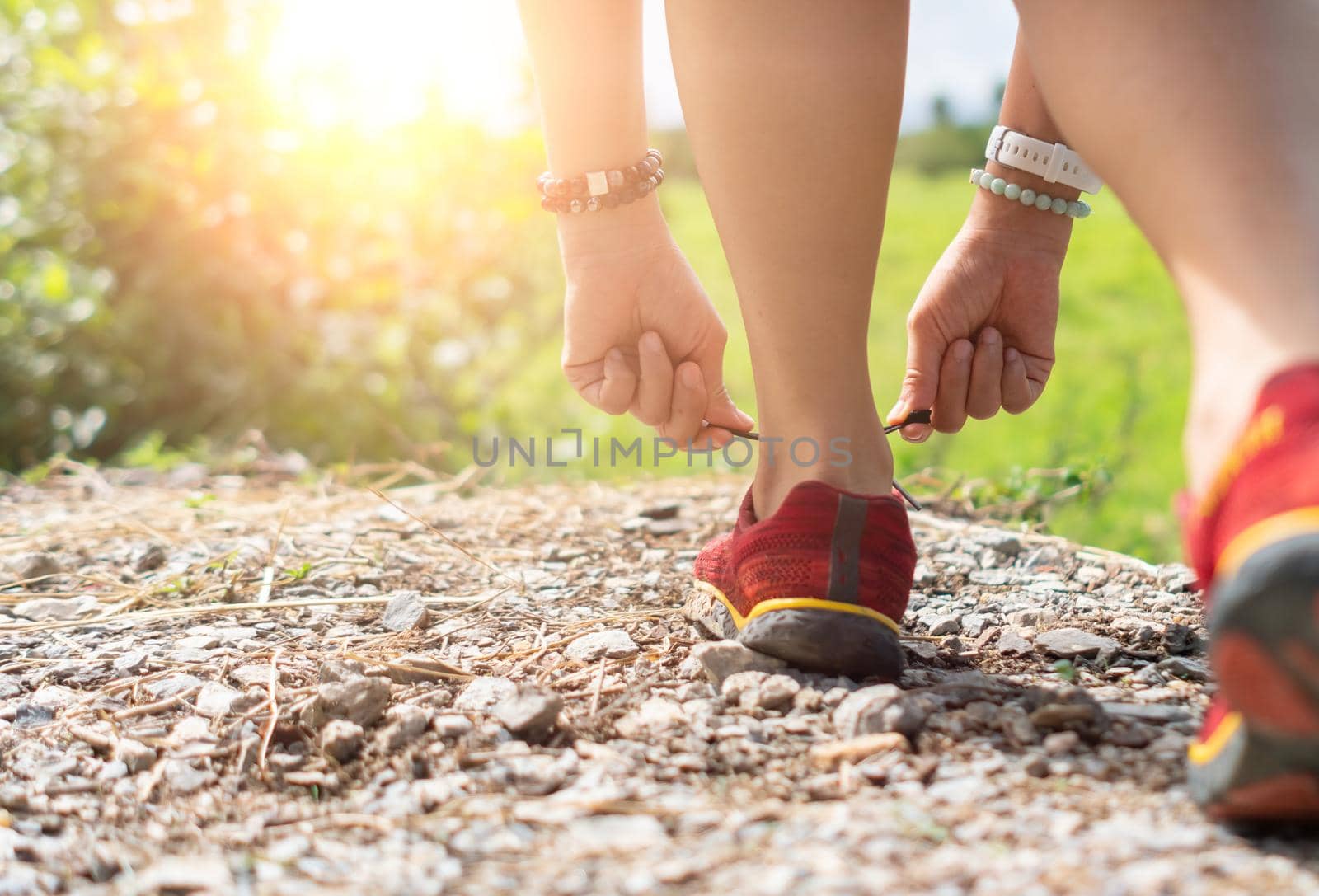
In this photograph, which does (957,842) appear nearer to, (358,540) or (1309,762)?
(1309,762)

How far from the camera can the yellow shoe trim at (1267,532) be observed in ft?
2.30

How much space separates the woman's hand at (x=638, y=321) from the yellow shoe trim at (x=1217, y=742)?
2.57 ft

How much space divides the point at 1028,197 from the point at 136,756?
130 centimetres

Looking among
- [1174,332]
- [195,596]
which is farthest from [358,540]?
[1174,332]

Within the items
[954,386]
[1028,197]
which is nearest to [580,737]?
[954,386]

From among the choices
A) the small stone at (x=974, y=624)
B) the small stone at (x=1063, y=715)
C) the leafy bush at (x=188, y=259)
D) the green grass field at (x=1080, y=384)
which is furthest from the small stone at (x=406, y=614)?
the leafy bush at (x=188, y=259)

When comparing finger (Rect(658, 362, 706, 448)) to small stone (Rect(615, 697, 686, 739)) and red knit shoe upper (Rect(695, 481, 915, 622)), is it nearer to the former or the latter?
red knit shoe upper (Rect(695, 481, 915, 622))

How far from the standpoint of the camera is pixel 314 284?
3627 millimetres

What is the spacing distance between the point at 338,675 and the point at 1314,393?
40.2 inches

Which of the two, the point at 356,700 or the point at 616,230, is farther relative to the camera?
the point at 616,230

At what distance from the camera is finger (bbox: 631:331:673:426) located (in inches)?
56.6

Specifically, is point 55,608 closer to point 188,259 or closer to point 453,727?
point 453,727

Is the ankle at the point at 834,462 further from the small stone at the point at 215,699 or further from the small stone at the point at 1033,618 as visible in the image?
the small stone at the point at 215,699

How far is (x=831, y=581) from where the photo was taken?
1190 millimetres
